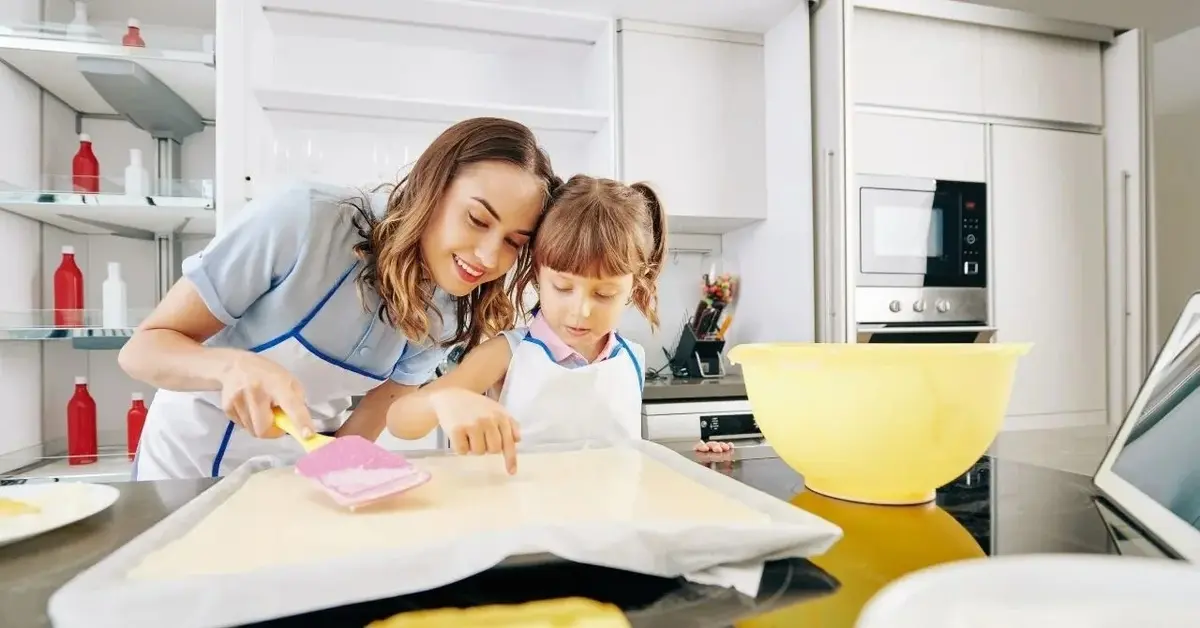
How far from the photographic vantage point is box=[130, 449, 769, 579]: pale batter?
1.30 ft

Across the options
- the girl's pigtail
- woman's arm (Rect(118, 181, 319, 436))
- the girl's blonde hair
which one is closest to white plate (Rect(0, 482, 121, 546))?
woman's arm (Rect(118, 181, 319, 436))

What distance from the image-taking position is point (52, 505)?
1.77 feet

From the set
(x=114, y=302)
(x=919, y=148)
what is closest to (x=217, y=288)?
(x=114, y=302)

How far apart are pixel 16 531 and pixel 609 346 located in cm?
90

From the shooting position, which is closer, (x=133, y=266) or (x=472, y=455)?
(x=472, y=455)

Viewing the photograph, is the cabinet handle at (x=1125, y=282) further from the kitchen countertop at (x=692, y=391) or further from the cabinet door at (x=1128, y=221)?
the kitchen countertop at (x=692, y=391)

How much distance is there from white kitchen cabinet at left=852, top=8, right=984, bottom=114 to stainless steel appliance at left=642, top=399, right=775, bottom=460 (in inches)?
42.6

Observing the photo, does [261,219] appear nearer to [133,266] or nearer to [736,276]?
[133,266]

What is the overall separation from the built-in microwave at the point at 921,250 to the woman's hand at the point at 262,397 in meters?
1.86

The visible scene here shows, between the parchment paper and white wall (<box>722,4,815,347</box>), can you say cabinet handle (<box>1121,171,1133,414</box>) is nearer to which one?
white wall (<box>722,4,815,347</box>)

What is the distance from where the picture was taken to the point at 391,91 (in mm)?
2260

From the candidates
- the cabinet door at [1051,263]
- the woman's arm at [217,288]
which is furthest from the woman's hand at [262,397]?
the cabinet door at [1051,263]

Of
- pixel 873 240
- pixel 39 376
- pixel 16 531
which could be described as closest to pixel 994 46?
pixel 873 240

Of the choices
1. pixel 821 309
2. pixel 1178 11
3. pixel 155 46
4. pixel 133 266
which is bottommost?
pixel 821 309
